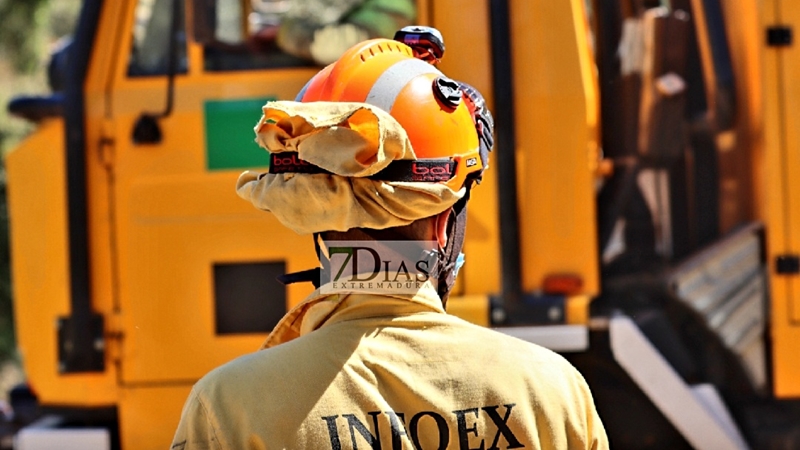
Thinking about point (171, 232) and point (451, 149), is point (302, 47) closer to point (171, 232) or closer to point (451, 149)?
point (171, 232)

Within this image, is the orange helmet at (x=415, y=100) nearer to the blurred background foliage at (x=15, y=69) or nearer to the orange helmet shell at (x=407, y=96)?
the orange helmet shell at (x=407, y=96)

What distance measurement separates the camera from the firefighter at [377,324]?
51.0 inches

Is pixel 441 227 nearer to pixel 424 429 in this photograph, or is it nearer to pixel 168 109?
pixel 424 429

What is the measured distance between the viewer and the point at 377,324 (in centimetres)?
137

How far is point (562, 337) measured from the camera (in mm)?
3291

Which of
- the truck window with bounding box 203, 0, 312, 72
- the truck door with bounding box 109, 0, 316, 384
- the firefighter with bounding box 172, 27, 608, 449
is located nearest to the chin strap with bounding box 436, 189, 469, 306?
the firefighter with bounding box 172, 27, 608, 449

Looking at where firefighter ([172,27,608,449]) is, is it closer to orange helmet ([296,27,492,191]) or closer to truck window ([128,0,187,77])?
orange helmet ([296,27,492,191])

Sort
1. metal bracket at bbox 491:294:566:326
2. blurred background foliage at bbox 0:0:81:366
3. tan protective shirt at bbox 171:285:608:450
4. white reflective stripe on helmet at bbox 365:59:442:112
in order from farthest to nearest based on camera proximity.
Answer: blurred background foliage at bbox 0:0:81:366, metal bracket at bbox 491:294:566:326, white reflective stripe on helmet at bbox 365:59:442:112, tan protective shirt at bbox 171:285:608:450

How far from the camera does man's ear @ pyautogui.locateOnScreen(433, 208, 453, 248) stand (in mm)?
1453

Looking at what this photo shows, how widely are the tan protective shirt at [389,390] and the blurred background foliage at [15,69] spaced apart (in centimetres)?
822

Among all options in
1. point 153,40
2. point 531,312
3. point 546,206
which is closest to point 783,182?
point 546,206

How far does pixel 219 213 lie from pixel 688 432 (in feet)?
5.47

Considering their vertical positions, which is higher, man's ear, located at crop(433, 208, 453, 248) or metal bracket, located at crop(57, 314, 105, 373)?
man's ear, located at crop(433, 208, 453, 248)

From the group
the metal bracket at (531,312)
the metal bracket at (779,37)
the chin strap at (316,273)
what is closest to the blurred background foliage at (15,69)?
the metal bracket at (531,312)
